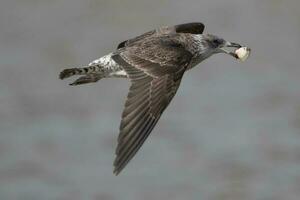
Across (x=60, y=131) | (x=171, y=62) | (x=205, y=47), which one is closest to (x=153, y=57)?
(x=171, y=62)

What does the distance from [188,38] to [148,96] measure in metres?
1.39

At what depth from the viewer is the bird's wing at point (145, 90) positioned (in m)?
9.45

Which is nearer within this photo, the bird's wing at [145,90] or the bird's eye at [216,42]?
the bird's wing at [145,90]

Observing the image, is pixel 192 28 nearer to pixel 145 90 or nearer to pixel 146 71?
pixel 146 71

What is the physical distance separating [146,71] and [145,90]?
30cm

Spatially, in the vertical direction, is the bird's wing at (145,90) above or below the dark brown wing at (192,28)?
above

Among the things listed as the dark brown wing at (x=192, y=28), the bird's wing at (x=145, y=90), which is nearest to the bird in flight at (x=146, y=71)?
the bird's wing at (x=145, y=90)

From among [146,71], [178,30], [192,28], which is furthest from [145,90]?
[192,28]

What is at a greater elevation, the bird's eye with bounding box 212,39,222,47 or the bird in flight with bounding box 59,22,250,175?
the bird in flight with bounding box 59,22,250,175

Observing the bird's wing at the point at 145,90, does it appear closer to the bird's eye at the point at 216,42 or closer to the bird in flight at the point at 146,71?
the bird in flight at the point at 146,71

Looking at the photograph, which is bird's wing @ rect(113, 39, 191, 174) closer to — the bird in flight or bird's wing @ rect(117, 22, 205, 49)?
the bird in flight

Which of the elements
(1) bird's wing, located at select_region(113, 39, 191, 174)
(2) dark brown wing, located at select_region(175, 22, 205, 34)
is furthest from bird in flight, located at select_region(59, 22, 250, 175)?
(2) dark brown wing, located at select_region(175, 22, 205, 34)

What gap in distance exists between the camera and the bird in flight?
9531mm

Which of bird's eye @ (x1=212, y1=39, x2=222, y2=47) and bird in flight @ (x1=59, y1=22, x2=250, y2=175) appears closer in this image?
bird in flight @ (x1=59, y1=22, x2=250, y2=175)
